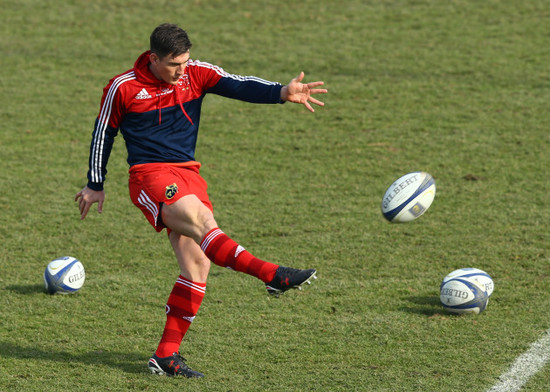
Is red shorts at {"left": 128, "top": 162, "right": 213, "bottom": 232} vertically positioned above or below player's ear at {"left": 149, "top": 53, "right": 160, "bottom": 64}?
below

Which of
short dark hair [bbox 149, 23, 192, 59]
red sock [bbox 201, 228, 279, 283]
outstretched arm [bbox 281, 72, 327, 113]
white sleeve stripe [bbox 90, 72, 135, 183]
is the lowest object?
red sock [bbox 201, 228, 279, 283]

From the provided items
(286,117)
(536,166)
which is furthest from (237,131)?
(536,166)

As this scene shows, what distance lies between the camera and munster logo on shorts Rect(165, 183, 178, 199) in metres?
A: 5.23

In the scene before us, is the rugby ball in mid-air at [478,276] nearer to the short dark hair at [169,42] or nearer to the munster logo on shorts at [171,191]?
the munster logo on shorts at [171,191]

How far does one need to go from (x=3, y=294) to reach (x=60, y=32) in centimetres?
955

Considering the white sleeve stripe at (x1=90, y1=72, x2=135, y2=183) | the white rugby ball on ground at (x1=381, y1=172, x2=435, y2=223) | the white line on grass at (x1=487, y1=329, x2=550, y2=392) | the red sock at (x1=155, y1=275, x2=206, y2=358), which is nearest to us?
the white line on grass at (x1=487, y1=329, x2=550, y2=392)

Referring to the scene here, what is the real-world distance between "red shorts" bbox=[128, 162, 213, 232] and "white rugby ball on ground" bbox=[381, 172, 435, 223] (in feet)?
6.19

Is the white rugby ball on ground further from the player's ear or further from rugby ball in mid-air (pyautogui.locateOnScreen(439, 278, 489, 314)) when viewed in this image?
the player's ear

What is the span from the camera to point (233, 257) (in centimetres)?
502

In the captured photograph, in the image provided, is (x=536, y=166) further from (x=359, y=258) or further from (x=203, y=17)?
(x=203, y=17)

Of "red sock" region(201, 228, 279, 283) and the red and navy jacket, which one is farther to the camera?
the red and navy jacket

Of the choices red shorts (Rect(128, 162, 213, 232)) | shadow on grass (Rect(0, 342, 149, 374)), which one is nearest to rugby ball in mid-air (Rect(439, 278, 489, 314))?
red shorts (Rect(128, 162, 213, 232))

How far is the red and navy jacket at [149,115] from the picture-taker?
544 cm

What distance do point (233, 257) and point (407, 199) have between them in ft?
7.16
